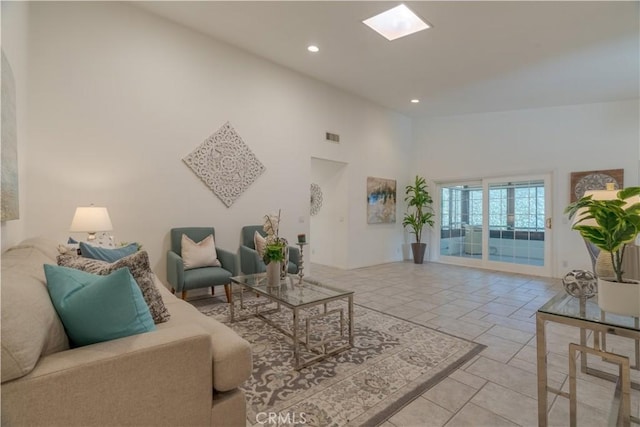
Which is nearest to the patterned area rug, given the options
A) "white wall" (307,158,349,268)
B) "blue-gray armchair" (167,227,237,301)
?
"blue-gray armchair" (167,227,237,301)

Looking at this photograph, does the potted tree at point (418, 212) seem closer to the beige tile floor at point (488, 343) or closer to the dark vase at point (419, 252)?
the dark vase at point (419, 252)

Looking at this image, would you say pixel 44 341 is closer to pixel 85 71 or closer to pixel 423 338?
pixel 423 338

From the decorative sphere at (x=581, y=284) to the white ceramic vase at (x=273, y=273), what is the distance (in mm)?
2120

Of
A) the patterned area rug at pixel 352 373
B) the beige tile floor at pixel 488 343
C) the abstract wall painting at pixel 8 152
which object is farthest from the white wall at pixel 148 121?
the beige tile floor at pixel 488 343

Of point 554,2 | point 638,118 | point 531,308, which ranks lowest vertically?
point 531,308

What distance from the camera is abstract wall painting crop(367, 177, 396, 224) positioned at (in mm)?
6457

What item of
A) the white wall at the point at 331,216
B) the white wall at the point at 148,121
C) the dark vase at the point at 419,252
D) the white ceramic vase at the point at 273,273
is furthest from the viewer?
the dark vase at the point at 419,252

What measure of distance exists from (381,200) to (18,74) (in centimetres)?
579

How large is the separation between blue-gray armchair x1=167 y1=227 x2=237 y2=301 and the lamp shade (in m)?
0.79

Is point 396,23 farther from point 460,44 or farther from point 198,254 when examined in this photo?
point 198,254

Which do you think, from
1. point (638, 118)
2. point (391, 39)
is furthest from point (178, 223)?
point (638, 118)

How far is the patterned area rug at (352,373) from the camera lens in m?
1.72

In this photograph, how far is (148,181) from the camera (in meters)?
3.68

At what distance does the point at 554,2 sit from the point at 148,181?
4811 millimetres
